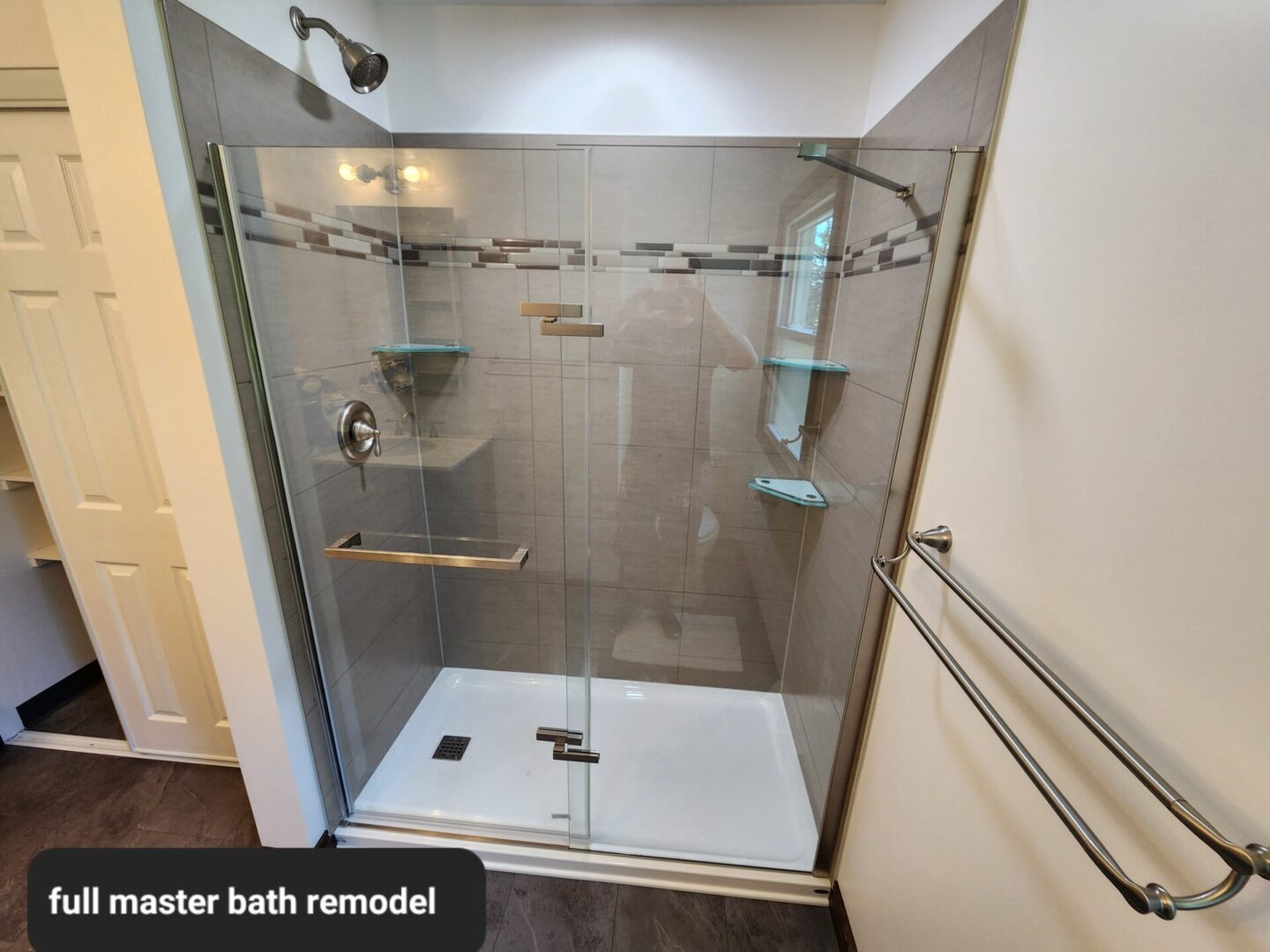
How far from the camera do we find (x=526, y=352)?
1.52m

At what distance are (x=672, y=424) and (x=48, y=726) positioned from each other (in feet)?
8.07

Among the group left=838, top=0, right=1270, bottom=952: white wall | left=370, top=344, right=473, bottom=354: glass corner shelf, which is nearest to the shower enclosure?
left=370, top=344, right=473, bottom=354: glass corner shelf

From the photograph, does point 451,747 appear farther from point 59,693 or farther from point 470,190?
point 470,190

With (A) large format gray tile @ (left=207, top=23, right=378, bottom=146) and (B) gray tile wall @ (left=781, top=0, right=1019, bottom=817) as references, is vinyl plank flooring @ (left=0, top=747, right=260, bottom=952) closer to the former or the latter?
(B) gray tile wall @ (left=781, top=0, right=1019, bottom=817)

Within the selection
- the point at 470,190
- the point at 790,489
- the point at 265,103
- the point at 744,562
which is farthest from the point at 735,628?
the point at 265,103

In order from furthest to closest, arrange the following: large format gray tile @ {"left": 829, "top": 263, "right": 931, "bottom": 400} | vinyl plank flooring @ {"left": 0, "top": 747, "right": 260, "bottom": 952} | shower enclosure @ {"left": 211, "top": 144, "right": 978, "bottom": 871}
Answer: vinyl plank flooring @ {"left": 0, "top": 747, "right": 260, "bottom": 952} < shower enclosure @ {"left": 211, "top": 144, "right": 978, "bottom": 871} < large format gray tile @ {"left": 829, "top": 263, "right": 931, "bottom": 400}

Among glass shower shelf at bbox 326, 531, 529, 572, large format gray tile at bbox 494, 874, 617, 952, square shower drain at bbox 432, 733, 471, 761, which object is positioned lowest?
large format gray tile at bbox 494, 874, 617, 952

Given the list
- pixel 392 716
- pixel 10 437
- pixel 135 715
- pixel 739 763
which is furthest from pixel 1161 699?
pixel 10 437

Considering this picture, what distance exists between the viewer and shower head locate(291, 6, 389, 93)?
1104mm

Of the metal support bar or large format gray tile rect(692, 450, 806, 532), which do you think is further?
large format gray tile rect(692, 450, 806, 532)

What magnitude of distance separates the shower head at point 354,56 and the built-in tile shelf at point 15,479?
60.1 inches

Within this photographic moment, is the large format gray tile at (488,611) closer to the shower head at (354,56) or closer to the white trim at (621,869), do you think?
the white trim at (621,869)

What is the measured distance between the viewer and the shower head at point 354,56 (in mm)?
1104

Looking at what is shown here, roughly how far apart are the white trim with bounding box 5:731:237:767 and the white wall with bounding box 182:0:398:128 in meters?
2.05
